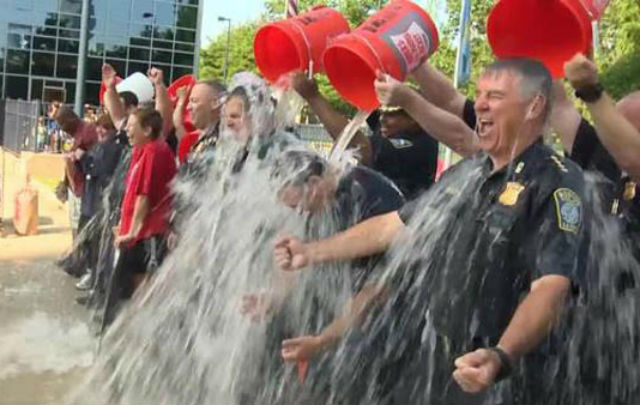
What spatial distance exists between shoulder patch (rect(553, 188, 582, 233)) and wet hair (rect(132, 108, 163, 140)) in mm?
3688

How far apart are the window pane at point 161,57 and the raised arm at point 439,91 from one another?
41.2 metres

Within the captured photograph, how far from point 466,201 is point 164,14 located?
4332 cm

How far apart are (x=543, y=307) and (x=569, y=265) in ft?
0.47

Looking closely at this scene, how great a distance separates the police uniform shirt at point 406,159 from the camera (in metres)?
4.39

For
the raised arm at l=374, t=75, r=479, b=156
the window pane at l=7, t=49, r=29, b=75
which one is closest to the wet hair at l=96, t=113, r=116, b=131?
the raised arm at l=374, t=75, r=479, b=156

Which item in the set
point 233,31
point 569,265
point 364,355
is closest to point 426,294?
point 364,355

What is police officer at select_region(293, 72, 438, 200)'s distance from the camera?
433 centimetres

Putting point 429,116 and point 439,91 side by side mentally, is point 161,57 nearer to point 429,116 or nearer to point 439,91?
point 439,91

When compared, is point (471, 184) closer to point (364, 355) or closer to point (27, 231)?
point (364, 355)

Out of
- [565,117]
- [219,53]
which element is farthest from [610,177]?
[219,53]

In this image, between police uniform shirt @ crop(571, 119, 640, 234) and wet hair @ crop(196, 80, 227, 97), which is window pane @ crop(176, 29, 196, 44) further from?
police uniform shirt @ crop(571, 119, 640, 234)

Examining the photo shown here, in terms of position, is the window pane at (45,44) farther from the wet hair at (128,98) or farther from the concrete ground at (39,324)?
the wet hair at (128,98)

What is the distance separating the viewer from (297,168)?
3.91 meters

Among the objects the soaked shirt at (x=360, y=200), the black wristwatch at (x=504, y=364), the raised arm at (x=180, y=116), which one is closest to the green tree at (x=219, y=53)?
the raised arm at (x=180, y=116)
